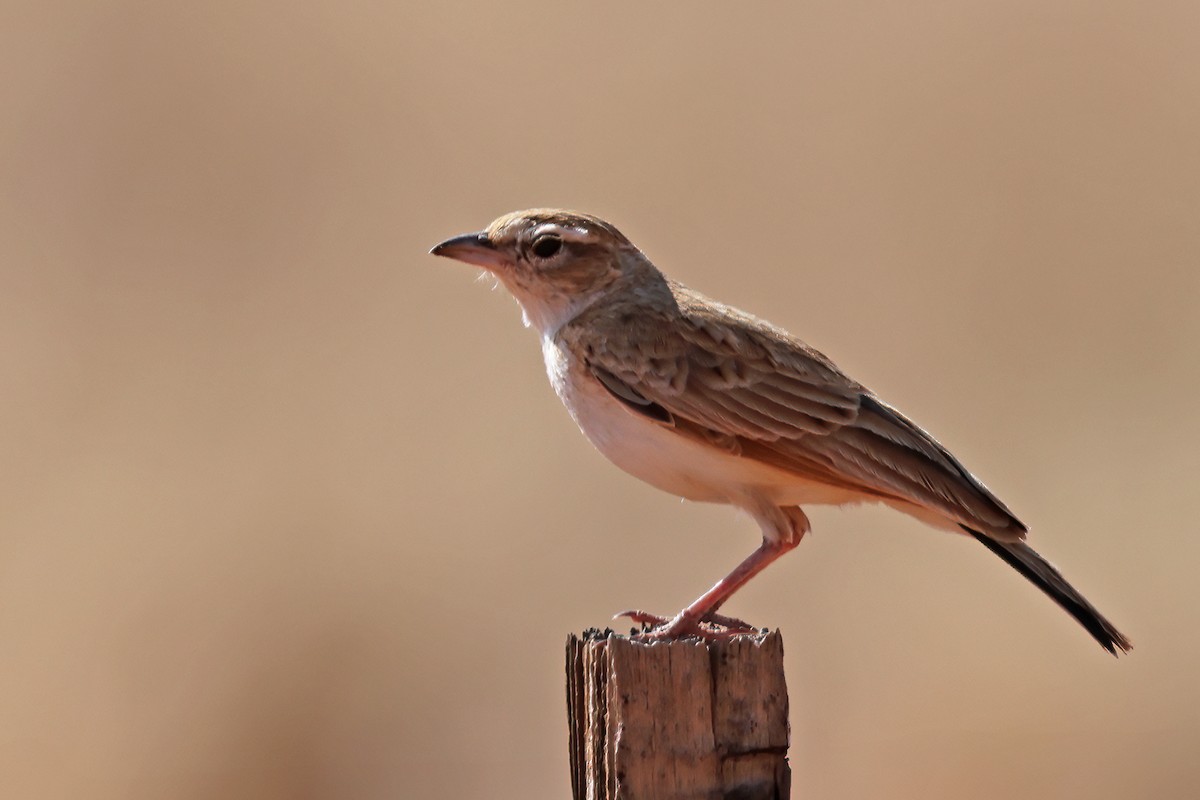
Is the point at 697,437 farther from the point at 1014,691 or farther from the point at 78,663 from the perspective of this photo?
the point at 78,663

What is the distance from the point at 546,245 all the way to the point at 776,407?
138 centimetres

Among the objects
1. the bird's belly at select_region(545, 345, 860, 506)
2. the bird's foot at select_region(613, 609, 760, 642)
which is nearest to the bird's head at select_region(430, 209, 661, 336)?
the bird's belly at select_region(545, 345, 860, 506)

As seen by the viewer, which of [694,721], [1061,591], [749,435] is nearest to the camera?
[694,721]

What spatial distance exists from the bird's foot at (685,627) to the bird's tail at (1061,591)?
1068mm

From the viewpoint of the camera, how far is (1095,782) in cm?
1249

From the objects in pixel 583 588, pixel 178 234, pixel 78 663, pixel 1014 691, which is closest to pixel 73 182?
pixel 178 234

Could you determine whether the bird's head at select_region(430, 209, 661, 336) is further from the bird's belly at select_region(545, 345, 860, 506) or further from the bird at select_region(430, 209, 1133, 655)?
the bird's belly at select_region(545, 345, 860, 506)

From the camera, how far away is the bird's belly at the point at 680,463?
246 inches

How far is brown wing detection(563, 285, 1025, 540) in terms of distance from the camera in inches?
243

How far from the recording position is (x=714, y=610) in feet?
20.7

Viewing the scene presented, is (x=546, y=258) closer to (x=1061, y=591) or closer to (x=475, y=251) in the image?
(x=475, y=251)

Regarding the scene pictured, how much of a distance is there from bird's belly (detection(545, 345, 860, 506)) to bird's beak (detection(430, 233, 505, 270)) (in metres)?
0.84

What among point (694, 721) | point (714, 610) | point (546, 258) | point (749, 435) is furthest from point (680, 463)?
point (694, 721)

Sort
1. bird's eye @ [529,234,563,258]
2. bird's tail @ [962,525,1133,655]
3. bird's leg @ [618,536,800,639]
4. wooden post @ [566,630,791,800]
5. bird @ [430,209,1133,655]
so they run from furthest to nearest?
bird's eye @ [529,234,563,258] → bird @ [430,209,1133,655] → bird's leg @ [618,536,800,639] → bird's tail @ [962,525,1133,655] → wooden post @ [566,630,791,800]
